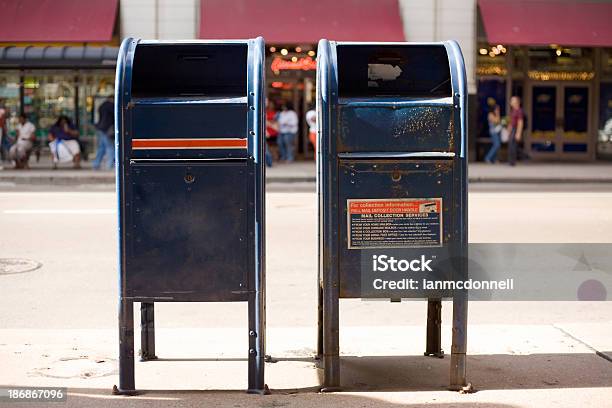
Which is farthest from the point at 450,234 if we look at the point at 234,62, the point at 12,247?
the point at 12,247

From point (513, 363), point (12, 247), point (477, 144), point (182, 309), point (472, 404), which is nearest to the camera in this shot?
point (472, 404)

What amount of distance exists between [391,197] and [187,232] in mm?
1131

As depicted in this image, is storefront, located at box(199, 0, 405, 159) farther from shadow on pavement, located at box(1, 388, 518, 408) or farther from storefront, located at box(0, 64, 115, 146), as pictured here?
shadow on pavement, located at box(1, 388, 518, 408)

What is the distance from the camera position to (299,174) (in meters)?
20.2

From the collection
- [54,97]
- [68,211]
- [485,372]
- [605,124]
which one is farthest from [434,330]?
[605,124]

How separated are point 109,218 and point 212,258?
8320 mm

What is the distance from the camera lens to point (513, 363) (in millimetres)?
6000

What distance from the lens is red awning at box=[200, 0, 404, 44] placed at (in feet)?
74.3

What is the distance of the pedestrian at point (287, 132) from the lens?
23406mm

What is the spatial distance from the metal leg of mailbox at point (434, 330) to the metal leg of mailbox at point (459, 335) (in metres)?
0.68

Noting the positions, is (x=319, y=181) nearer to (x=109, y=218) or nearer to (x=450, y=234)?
(x=450, y=234)

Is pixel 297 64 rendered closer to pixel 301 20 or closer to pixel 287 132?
pixel 301 20

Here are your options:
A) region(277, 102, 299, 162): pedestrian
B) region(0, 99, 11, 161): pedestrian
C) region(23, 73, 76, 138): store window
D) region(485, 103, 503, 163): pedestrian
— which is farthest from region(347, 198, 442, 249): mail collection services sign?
region(485, 103, 503, 163): pedestrian

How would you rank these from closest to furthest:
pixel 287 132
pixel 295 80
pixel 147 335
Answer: pixel 147 335
pixel 287 132
pixel 295 80
